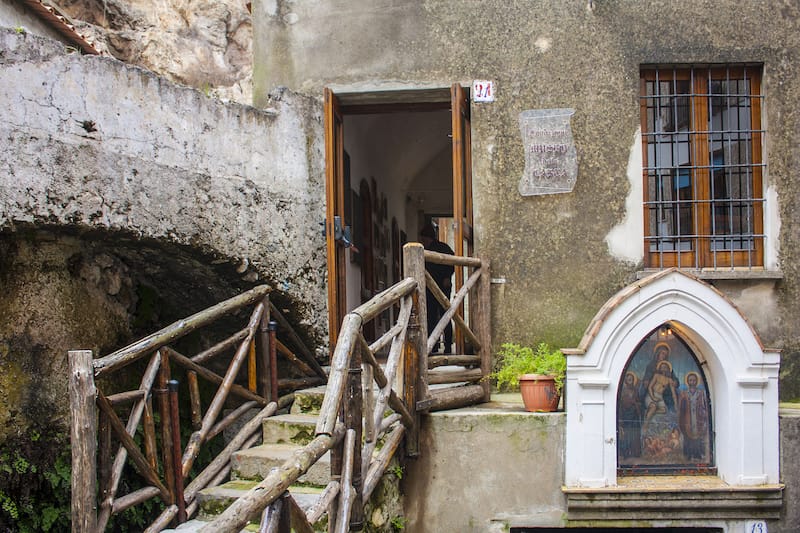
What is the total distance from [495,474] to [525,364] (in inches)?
35.3

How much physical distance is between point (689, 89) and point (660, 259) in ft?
4.82

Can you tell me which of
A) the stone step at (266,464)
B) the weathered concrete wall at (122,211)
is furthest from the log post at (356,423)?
the weathered concrete wall at (122,211)

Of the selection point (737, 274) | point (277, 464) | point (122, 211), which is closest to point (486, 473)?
point (277, 464)

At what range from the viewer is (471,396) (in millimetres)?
6238

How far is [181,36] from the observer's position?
1495 cm

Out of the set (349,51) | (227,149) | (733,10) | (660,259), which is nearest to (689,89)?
(733,10)

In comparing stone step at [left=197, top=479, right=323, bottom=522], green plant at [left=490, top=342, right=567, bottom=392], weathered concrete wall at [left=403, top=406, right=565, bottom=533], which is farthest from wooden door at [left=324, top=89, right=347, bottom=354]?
stone step at [left=197, top=479, right=323, bottom=522]

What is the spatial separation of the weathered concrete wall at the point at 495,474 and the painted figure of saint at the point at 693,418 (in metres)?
0.53

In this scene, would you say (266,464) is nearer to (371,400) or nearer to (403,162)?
(371,400)

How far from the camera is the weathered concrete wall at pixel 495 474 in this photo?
574 cm

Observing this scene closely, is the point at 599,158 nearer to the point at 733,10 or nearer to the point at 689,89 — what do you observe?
the point at 689,89

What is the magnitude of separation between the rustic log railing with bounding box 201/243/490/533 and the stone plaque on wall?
89 centimetres

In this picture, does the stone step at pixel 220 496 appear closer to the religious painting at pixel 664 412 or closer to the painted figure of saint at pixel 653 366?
the religious painting at pixel 664 412

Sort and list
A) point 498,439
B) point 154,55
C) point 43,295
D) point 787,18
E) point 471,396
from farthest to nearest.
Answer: point 154,55
point 787,18
point 471,396
point 498,439
point 43,295
